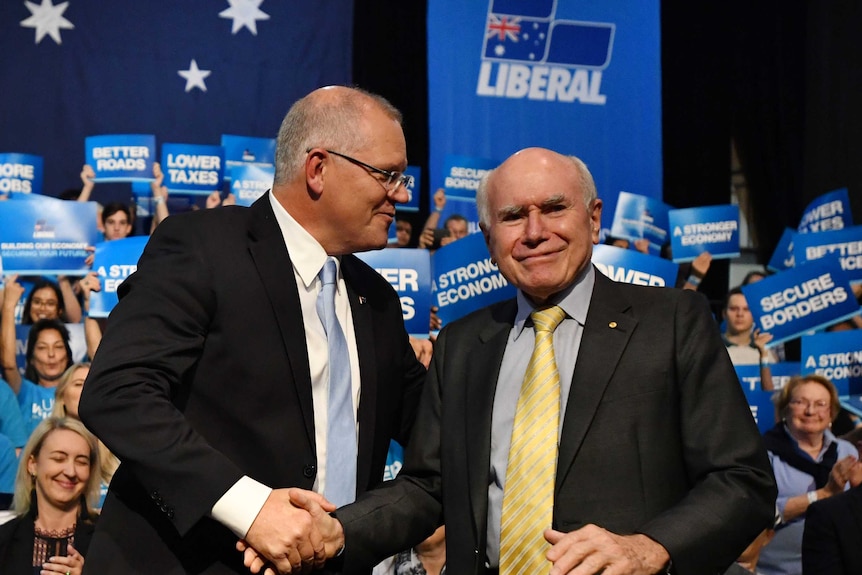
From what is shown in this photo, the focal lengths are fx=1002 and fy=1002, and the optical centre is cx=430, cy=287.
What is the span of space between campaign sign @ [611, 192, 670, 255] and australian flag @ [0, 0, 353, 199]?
70.8 inches

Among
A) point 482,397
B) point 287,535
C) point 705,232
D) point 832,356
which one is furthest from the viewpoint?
point 705,232

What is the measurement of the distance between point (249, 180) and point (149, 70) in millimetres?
838

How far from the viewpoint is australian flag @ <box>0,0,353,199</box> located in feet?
17.3

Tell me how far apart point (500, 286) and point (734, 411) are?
318cm

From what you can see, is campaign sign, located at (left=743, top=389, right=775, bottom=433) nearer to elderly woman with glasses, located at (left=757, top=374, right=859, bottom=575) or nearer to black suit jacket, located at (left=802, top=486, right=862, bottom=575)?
elderly woman with glasses, located at (left=757, top=374, right=859, bottom=575)

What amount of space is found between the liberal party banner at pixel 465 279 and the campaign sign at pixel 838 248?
6.61 ft

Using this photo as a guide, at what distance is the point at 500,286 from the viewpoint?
507 cm

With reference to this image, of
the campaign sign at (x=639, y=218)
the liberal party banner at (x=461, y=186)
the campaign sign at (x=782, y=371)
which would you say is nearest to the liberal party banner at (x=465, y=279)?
the liberal party banner at (x=461, y=186)

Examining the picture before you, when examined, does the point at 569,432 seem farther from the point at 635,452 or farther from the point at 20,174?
the point at 20,174

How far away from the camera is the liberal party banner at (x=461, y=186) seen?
5.51m

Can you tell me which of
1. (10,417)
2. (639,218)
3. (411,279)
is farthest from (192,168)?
(639,218)

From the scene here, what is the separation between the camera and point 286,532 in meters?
1.85

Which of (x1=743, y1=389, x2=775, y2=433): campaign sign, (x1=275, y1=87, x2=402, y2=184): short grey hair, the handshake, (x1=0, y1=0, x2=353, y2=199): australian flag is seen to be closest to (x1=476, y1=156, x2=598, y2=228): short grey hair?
(x1=275, y1=87, x2=402, y2=184): short grey hair

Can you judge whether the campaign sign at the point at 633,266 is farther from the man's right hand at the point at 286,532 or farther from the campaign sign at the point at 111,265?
the man's right hand at the point at 286,532
